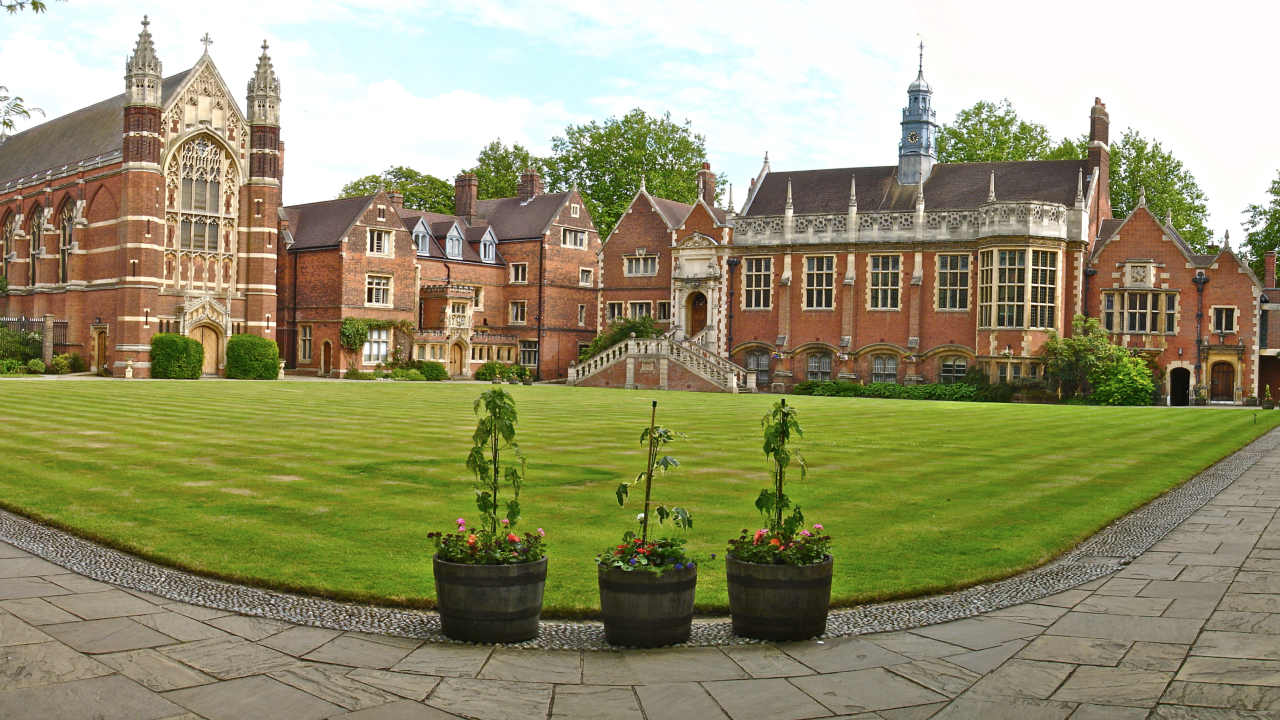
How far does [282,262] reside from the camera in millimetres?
57062

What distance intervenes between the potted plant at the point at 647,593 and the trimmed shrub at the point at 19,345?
177ft

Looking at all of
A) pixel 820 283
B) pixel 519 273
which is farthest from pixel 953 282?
pixel 519 273

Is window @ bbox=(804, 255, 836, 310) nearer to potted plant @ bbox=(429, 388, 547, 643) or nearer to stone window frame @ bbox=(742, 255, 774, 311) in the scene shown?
stone window frame @ bbox=(742, 255, 774, 311)

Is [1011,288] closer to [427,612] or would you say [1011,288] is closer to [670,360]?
[670,360]

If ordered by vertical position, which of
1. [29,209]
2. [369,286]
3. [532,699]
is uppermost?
[29,209]

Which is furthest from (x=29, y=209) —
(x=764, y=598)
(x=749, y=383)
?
(x=764, y=598)

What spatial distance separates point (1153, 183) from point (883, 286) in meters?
25.5

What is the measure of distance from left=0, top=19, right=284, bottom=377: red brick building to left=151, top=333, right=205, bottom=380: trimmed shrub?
1.48 m

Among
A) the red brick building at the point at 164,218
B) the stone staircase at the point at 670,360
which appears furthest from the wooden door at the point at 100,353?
the stone staircase at the point at 670,360

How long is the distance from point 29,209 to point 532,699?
63.8 metres

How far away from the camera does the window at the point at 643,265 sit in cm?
5675

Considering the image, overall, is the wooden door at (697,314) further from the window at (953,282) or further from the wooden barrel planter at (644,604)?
the wooden barrel planter at (644,604)

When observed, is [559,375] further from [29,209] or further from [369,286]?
[29,209]

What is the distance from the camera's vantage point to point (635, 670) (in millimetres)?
6727
